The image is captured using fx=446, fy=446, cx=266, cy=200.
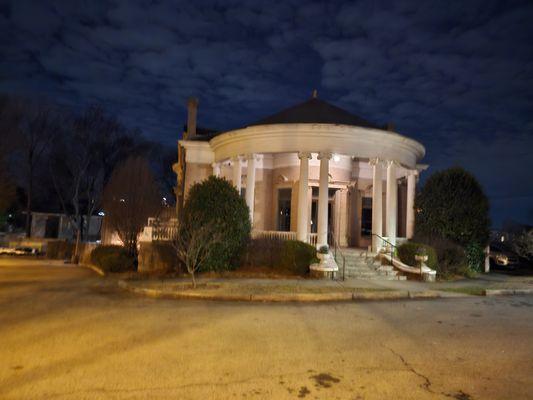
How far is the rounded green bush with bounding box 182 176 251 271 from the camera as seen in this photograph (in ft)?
48.8

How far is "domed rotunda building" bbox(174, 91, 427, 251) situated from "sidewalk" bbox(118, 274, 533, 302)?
4.17 metres

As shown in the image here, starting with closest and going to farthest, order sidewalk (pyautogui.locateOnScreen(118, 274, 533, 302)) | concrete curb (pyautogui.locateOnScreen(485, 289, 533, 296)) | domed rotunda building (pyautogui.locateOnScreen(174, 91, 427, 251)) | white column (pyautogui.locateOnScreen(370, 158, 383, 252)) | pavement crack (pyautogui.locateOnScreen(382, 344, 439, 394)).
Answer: pavement crack (pyautogui.locateOnScreen(382, 344, 439, 394)) < sidewalk (pyautogui.locateOnScreen(118, 274, 533, 302)) < concrete curb (pyautogui.locateOnScreen(485, 289, 533, 296)) < domed rotunda building (pyautogui.locateOnScreen(174, 91, 427, 251)) < white column (pyautogui.locateOnScreen(370, 158, 383, 252))

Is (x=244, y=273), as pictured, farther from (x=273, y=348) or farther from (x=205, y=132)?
(x=205, y=132)

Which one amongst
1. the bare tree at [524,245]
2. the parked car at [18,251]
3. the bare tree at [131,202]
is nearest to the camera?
the bare tree at [524,245]

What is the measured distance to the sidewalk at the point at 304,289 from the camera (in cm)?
1075

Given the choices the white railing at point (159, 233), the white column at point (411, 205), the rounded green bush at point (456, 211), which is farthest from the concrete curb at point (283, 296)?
the white column at point (411, 205)

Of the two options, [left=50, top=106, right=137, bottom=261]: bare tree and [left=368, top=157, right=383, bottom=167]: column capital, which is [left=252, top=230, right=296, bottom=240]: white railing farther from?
[left=50, top=106, right=137, bottom=261]: bare tree

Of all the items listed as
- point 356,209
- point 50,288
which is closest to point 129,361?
point 50,288

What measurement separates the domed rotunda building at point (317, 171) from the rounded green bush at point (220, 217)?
7.81 ft

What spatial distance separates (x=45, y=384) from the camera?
4.51 metres

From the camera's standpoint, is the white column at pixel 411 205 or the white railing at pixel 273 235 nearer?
the white railing at pixel 273 235

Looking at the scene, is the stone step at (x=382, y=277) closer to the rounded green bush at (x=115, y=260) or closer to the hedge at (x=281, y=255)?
the hedge at (x=281, y=255)

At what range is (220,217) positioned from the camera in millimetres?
14953

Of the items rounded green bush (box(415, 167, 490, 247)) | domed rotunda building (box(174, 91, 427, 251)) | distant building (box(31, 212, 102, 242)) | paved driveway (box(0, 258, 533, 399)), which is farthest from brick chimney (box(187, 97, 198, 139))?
distant building (box(31, 212, 102, 242))
